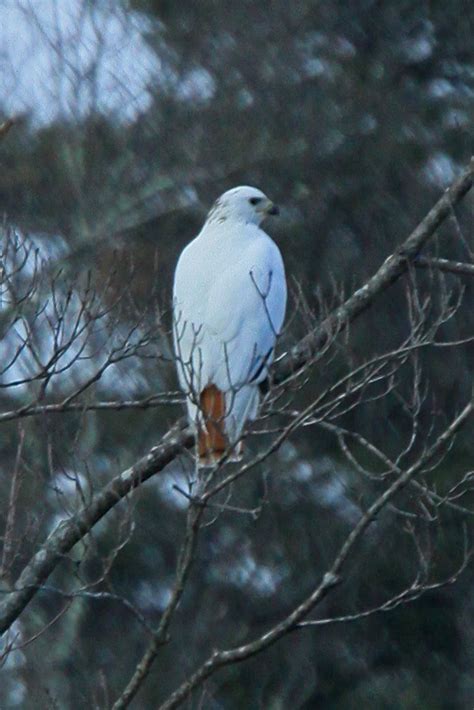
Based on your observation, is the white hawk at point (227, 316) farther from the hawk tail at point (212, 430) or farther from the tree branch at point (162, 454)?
the tree branch at point (162, 454)

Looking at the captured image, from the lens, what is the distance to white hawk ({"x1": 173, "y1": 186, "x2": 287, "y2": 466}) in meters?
5.72

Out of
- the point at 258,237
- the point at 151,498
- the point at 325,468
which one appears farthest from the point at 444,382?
the point at 258,237

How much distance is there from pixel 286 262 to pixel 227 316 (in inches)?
325

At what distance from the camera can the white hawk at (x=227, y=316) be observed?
572cm

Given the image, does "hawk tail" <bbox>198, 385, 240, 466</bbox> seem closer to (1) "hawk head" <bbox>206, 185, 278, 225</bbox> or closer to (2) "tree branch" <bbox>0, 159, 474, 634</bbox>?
(2) "tree branch" <bbox>0, 159, 474, 634</bbox>

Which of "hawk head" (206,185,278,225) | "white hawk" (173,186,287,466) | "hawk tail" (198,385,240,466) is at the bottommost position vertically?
"hawk tail" (198,385,240,466)

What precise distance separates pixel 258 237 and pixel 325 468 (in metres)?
7.22

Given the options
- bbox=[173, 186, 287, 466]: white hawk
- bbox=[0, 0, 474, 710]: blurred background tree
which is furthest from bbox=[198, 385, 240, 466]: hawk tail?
bbox=[0, 0, 474, 710]: blurred background tree

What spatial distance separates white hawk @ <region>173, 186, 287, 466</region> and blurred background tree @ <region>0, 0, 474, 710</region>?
204 inches

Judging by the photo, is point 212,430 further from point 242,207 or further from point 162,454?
point 242,207

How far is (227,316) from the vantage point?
6121mm

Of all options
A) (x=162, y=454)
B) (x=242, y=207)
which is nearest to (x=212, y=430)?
(x=162, y=454)

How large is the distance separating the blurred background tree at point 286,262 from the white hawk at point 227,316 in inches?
204

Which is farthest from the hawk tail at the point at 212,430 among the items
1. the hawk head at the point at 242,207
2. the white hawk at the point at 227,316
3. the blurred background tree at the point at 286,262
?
the blurred background tree at the point at 286,262
